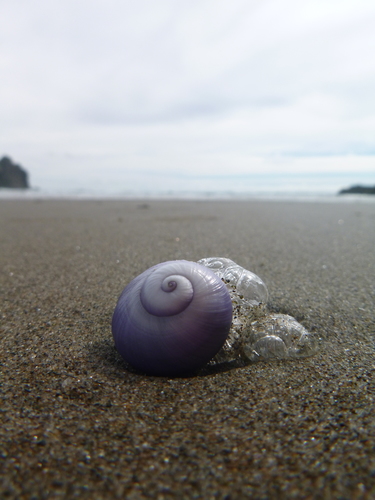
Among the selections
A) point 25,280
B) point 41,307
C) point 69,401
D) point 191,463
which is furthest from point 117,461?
point 25,280

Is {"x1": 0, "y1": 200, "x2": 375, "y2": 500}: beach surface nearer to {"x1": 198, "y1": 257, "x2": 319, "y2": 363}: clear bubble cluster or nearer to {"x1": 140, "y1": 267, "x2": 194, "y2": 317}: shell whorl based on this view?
{"x1": 198, "y1": 257, "x2": 319, "y2": 363}: clear bubble cluster

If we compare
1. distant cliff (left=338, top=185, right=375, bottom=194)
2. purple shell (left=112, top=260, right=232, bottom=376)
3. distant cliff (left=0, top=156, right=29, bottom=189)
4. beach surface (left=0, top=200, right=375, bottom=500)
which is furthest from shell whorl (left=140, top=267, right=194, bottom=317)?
distant cliff (left=0, top=156, right=29, bottom=189)

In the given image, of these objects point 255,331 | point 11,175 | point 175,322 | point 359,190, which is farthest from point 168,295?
point 11,175

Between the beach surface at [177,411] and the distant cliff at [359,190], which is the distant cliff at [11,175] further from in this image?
the beach surface at [177,411]

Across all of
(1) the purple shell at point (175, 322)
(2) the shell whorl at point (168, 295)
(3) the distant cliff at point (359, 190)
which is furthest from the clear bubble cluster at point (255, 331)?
(3) the distant cliff at point (359, 190)

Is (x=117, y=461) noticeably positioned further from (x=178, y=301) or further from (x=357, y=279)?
(x=357, y=279)

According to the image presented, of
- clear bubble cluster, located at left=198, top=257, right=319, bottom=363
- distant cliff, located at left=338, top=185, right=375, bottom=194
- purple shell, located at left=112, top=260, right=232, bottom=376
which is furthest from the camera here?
distant cliff, located at left=338, top=185, right=375, bottom=194
